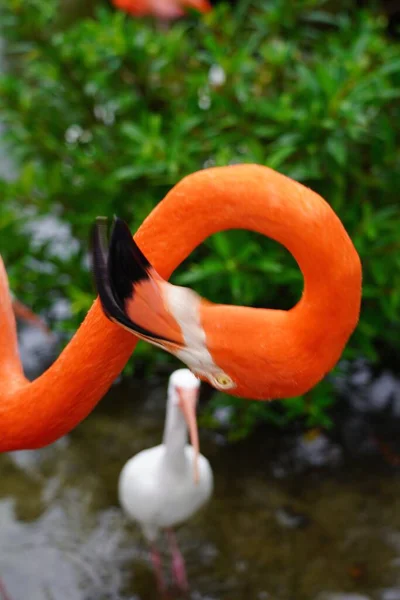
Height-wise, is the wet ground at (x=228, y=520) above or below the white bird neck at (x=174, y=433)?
below

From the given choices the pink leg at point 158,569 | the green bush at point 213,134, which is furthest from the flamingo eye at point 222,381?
the pink leg at point 158,569

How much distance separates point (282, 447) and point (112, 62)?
4.12ft

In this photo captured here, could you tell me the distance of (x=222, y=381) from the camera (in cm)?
69

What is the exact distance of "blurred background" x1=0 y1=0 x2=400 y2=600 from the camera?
1576 millimetres

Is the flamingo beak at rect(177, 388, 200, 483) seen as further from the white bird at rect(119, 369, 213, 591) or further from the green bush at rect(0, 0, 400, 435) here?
the green bush at rect(0, 0, 400, 435)

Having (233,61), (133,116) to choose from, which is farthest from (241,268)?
(133,116)

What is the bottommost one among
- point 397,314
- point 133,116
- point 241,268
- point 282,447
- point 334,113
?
point 282,447

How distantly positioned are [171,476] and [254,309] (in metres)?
0.83

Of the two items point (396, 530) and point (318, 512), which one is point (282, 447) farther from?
point (396, 530)

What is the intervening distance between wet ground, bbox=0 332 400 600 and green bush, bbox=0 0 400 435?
173 millimetres

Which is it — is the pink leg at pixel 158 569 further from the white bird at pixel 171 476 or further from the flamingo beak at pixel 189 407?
the flamingo beak at pixel 189 407

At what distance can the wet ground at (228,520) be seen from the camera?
1.54 meters

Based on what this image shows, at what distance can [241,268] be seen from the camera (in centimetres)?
159

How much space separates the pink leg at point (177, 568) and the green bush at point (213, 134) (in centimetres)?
44
